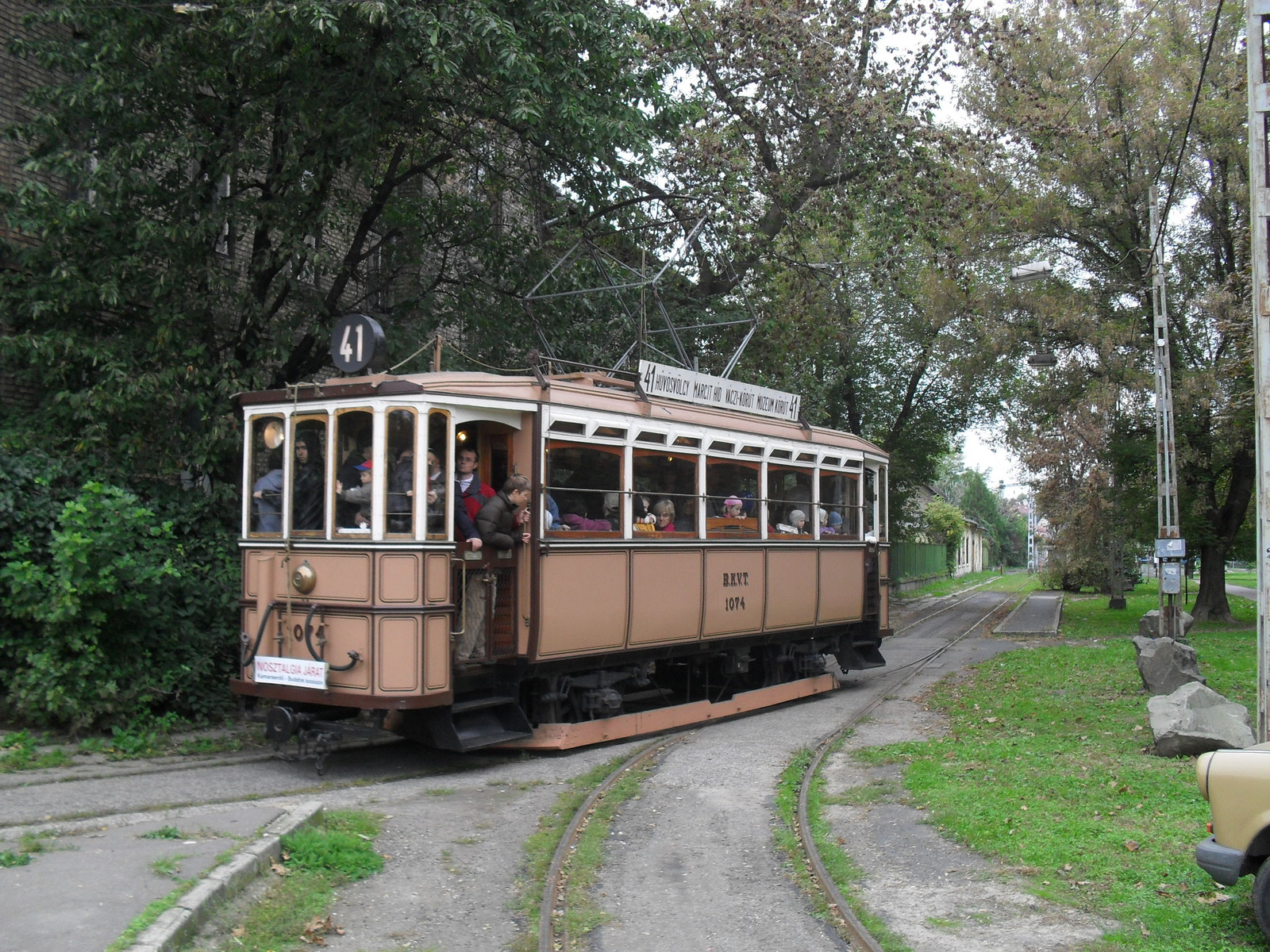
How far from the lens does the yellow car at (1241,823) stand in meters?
5.47

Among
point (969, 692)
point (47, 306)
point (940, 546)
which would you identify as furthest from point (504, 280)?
point (940, 546)

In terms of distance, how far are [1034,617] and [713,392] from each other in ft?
69.9

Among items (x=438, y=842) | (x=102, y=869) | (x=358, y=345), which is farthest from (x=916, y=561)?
(x=102, y=869)

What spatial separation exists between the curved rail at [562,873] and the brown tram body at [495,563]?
3.23 ft

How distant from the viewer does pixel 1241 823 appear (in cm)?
553

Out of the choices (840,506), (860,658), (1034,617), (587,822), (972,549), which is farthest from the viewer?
(972,549)

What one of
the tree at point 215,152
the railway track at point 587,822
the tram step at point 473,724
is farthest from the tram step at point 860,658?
the tree at point 215,152

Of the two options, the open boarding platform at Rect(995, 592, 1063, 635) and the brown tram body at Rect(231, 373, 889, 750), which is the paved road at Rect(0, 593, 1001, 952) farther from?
the open boarding platform at Rect(995, 592, 1063, 635)

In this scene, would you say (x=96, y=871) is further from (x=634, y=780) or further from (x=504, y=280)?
(x=504, y=280)

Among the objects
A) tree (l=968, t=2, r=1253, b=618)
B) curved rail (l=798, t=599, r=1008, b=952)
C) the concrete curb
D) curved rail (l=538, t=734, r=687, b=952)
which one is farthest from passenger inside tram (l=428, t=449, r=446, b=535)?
tree (l=968, t=2, r=1253, b=618)

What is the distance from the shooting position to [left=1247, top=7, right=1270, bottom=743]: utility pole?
8352 mm

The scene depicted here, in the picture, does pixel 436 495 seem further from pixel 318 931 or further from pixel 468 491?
pixel 318 931

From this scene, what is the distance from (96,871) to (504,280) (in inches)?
438

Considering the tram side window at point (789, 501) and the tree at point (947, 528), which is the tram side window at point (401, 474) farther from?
the tree at point (947, 528)
